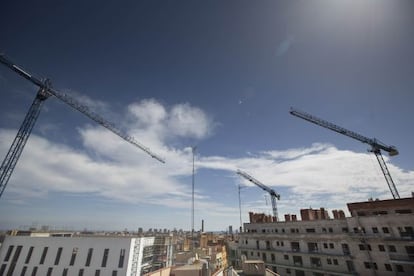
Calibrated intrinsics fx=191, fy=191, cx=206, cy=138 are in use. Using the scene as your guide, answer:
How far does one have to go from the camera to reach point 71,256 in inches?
1975

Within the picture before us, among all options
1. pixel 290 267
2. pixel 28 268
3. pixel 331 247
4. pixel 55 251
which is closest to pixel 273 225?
pixel 290 267

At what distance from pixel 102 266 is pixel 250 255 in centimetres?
4015

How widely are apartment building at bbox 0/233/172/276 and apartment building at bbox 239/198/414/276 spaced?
3028cm

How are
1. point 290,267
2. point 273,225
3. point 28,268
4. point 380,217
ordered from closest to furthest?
point 380,217 < point 290,267 < point 28,268 < point 273,225

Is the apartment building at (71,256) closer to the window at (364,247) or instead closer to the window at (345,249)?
the window at (345,249)

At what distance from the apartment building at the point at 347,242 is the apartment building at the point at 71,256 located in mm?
30275

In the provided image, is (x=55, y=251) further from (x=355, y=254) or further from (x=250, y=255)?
(x=355, y=254)

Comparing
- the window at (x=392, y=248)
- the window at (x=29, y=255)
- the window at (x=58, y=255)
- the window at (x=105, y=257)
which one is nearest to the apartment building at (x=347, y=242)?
the window at (x=392, y=248)

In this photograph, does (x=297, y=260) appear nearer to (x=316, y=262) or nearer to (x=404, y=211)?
(x=316, y=262)

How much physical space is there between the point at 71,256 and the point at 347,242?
66.0 m

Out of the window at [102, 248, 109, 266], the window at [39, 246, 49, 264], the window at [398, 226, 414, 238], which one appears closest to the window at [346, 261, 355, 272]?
the window at [398, 226, 414, 238]

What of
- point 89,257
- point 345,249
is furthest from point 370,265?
point 89,257

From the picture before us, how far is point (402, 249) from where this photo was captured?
32625 mm

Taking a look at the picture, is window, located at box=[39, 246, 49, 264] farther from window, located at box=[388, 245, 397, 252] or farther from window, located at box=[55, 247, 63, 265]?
window, located at box=[388, 245, 397, 252]
